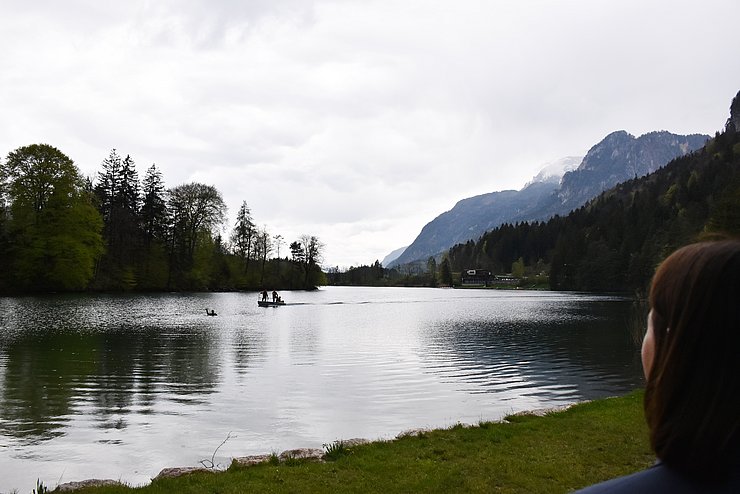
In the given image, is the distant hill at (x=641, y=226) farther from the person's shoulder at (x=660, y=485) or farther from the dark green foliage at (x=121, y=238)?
the person's shoulder at (x=660, y=485)

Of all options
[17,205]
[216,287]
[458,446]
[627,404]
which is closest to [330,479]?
[458,446]

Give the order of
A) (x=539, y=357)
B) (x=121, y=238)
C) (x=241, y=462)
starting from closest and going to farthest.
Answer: (x=241, y=462)
(x=539, y=357)
(x=121, y=238)

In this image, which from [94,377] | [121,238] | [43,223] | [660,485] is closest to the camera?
[660,485]

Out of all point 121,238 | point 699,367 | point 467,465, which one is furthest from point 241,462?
point 121,238

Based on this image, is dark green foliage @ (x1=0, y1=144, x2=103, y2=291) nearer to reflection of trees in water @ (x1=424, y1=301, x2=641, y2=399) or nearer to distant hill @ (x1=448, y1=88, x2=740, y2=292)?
reflection of trees in water @ (x1=424, y1=301, x2=641, y2=399)

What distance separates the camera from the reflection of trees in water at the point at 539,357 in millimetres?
21875

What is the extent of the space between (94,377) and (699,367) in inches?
899

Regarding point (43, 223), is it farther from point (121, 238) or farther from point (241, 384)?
point (241, 384)

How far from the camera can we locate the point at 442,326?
45375mm

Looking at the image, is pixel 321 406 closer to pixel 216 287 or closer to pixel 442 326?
pixel 442 326

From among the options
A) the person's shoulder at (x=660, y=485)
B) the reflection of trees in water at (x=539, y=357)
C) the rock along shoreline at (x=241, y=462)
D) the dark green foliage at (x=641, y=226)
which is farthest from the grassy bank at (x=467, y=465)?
the dark green foliage at (x=641, y=226)

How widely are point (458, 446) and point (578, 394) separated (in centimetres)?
1125

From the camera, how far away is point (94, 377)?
67.6 ft

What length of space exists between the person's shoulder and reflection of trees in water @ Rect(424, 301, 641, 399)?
64.3 ft
